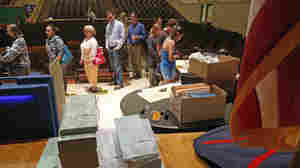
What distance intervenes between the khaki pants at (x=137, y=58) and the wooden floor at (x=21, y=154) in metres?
3.66

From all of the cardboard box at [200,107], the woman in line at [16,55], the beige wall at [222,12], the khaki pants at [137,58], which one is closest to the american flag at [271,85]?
the cardboard box at [200,107]

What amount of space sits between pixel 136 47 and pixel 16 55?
8.40 ft

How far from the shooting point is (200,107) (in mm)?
2340

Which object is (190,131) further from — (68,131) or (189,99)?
(68,131)

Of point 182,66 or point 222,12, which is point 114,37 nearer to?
point 182,66

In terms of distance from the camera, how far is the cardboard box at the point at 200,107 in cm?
226

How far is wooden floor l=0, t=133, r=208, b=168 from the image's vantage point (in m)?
1.81

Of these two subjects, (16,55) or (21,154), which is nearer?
(21,154)

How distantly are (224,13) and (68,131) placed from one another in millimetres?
5021

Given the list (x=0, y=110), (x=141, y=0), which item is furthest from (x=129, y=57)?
(x=0, y=110)

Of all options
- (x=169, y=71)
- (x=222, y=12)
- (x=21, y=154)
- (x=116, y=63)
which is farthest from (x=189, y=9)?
(x=21, y=154)

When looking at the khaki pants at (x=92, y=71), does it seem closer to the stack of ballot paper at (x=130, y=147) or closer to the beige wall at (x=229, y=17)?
the beige wall at (x=229, y=17)

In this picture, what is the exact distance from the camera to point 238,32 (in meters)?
4.93

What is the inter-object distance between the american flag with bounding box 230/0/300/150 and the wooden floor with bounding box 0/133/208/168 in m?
1.26
